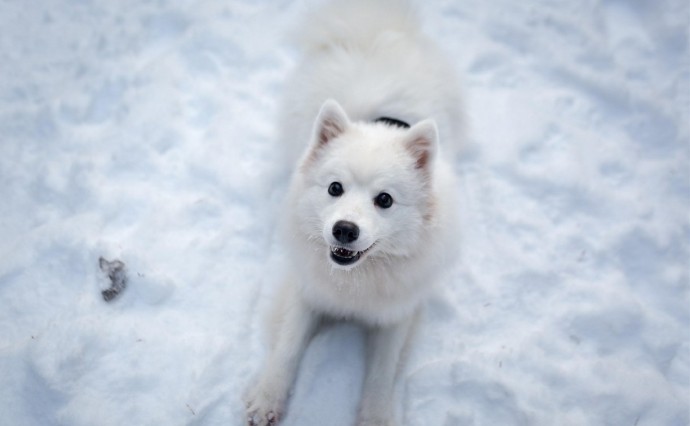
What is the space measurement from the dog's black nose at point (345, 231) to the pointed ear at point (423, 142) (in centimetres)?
57

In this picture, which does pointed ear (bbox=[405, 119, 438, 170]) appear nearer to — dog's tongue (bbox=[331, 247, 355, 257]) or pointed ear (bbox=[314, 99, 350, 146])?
pointed ear (bbox=[314, 99, 350, 146])

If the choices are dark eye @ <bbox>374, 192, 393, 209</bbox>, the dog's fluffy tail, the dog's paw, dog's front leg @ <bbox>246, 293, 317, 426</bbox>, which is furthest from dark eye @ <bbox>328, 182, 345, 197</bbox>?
the dog's fluffy tail

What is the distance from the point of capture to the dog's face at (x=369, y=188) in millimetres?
2328

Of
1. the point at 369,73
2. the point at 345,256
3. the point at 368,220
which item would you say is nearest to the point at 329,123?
the point at 368,220

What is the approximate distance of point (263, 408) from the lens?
256 cm

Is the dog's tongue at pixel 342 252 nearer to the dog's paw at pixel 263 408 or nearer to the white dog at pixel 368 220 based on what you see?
the white dog at pixel 368 220

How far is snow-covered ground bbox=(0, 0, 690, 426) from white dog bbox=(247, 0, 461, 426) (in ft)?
0.57

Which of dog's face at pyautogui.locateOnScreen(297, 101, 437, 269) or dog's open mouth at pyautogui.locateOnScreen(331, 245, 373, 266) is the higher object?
dog's face at pyautogui.locateOnScreen(297, 101, 437, 269)

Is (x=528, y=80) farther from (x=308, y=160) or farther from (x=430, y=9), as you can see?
(x=308, y=160)

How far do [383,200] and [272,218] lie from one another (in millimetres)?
1326

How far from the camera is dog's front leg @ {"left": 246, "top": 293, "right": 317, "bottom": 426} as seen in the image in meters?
2.56

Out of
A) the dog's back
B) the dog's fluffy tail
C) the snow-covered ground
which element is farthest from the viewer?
the dog's fluffy tail

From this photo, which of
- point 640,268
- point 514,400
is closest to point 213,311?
point 514,400

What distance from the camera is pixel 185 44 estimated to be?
434cm
